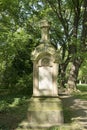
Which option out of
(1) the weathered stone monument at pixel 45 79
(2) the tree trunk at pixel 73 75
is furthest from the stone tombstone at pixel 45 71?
(2) the tree trunk at pixel 73 75

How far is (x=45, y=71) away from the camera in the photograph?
439 inches

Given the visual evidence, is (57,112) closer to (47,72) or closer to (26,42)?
(47,72)

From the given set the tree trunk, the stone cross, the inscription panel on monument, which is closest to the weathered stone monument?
the inscription panel on monument

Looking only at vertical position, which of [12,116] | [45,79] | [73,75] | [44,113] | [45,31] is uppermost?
[45,31]

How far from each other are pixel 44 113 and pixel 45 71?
154 cm

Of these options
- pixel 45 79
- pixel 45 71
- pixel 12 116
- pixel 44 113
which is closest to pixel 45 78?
pixel 45 79

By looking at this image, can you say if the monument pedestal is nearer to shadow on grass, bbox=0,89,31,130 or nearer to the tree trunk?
shadow on grass, bbox=0,89,31,130

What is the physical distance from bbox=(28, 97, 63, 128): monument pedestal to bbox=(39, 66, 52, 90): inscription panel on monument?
514 millimetres

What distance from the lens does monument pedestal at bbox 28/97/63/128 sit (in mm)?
10766

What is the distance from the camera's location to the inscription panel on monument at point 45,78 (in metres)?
11.1

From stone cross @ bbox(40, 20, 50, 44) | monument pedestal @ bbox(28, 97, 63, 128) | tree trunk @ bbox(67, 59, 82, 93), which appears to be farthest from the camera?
tree trunk @ bbox(67, 59, 82, 93)

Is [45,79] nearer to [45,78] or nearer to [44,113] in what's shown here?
[45,78]

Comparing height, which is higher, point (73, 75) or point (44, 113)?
point (73, 75)

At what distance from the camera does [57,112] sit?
1082 centimetres
